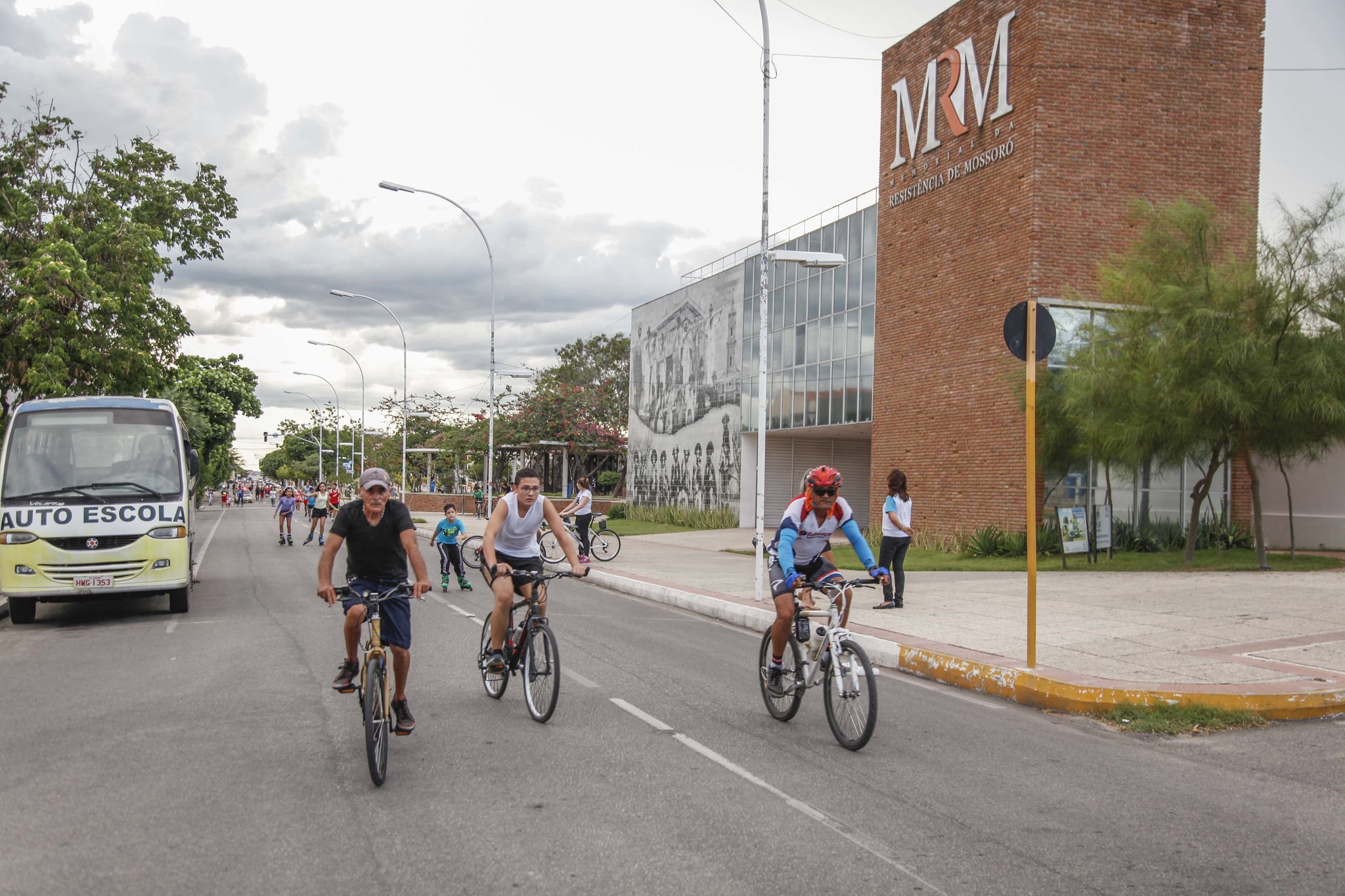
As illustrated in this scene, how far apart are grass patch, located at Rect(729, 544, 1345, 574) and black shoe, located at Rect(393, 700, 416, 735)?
1489 centimetres

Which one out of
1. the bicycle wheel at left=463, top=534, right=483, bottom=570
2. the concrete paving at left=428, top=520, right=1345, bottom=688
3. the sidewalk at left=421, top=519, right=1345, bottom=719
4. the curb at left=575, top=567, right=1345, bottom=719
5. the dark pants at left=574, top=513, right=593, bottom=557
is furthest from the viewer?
the dark pants at left=574, top=513, right=593, bottom=557

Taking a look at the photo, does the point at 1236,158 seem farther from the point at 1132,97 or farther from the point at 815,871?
the point at 815,871

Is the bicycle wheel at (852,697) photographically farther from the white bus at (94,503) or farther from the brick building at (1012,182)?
the brick building at (1012,182)

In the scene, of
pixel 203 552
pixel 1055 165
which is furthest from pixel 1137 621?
pixel 203 552

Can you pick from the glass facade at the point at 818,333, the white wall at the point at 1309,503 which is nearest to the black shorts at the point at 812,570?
the glass facade at the point at 818,333

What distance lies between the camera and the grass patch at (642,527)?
38059 mm

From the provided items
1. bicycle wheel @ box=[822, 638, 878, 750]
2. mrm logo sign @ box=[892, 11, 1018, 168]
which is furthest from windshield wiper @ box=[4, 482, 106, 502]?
mrm logo sign @ box=[892, 11, 1018, 168]

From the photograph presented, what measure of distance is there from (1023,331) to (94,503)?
422 inches

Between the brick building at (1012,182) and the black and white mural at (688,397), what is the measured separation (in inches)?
467

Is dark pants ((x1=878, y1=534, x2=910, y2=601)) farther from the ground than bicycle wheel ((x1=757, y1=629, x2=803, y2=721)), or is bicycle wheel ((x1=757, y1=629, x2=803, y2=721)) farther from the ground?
dark pants ((x1=878, y1=534, x2=910, y2=601))

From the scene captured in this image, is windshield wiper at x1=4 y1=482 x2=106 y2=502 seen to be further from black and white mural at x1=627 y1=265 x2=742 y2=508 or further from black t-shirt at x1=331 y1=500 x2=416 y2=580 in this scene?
black and white mural at x1=627 y1=265 x2=742 y2=508

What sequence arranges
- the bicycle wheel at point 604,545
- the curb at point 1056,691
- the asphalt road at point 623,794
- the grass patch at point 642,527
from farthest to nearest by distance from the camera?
the grass patch at point 642,527 < the bicycle wheel at point 604,545 < the curb at point 1056,691 < the asphalt road at point 623,794

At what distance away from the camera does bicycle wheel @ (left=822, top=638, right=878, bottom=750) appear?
22.2 ft

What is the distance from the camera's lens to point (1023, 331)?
9125 millimetres
